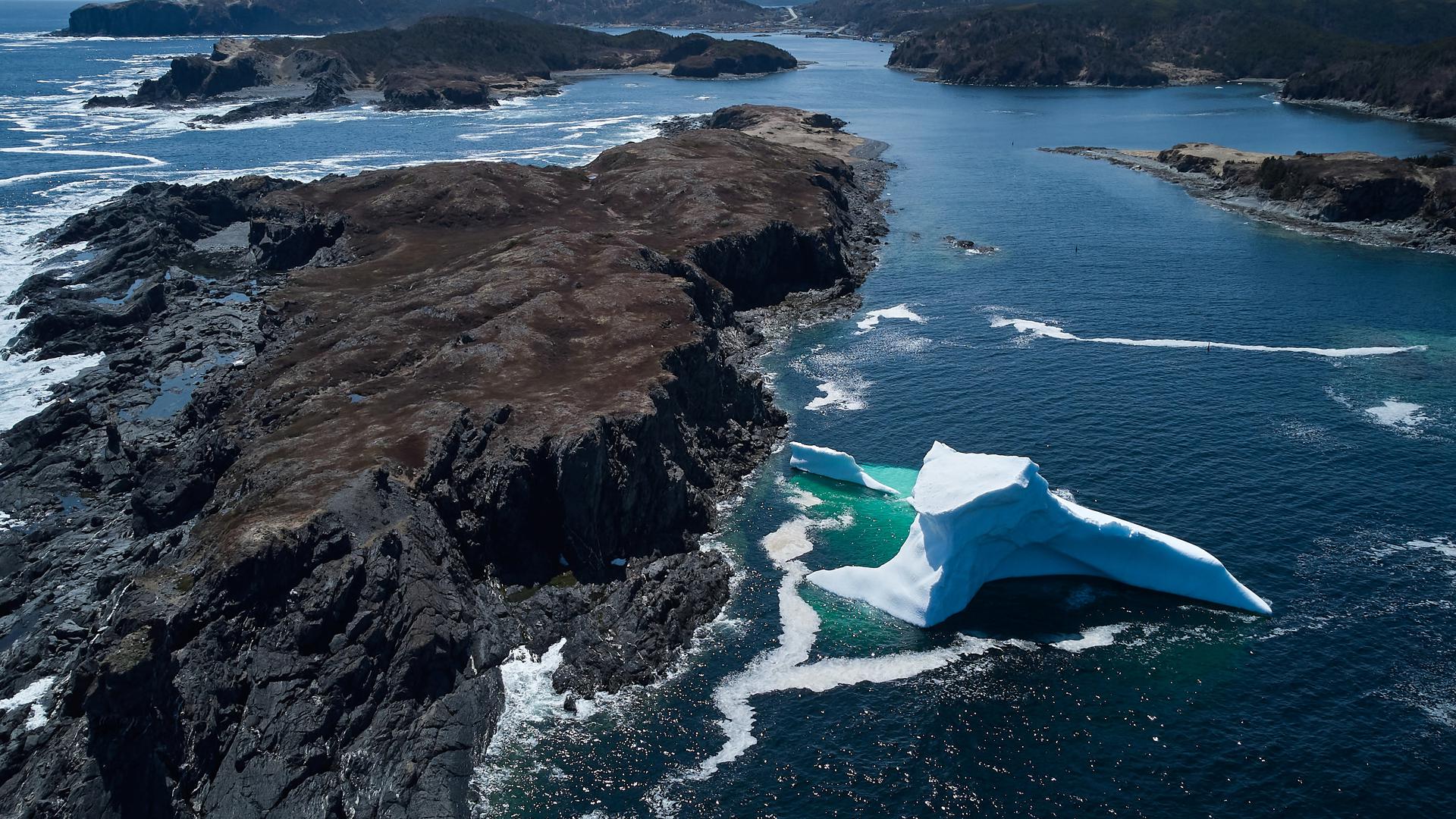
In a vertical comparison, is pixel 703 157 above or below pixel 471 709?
above

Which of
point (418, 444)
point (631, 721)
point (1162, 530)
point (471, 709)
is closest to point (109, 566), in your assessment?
point (418, 444)

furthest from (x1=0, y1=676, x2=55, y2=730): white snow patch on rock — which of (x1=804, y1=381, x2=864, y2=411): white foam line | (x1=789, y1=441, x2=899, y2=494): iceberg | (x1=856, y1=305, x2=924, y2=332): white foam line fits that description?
(x1=856, y1=305, x2=924, y2=332): white foam line

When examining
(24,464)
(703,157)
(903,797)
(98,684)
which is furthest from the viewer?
(703,157)

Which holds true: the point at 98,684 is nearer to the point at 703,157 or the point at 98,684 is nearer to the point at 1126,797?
the point at 1126,797

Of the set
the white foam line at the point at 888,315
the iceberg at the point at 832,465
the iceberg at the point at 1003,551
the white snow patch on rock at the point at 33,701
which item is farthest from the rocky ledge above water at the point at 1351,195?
the white snow patch on rock at the point at 33,701

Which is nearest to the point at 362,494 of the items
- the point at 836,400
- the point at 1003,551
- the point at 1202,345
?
the point at 1003,551

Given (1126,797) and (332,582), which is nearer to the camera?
(1126,797)

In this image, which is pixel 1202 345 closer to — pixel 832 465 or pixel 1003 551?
pixel 832 465
